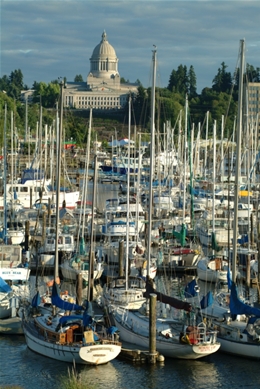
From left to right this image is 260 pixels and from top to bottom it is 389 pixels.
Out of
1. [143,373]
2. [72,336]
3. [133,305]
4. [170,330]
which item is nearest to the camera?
[143,373]

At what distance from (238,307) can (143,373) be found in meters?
3.74

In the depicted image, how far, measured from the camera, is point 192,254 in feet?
143

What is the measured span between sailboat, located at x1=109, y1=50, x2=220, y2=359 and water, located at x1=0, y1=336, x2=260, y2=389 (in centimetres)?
53

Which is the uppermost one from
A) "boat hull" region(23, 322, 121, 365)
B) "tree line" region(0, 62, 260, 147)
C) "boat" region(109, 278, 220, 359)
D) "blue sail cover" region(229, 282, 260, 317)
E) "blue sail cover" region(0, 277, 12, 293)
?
"tree line" region(0, 62, 260, 147)

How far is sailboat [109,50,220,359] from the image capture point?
2911 cm

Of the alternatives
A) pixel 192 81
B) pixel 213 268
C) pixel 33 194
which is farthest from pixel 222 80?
pixel 213 268

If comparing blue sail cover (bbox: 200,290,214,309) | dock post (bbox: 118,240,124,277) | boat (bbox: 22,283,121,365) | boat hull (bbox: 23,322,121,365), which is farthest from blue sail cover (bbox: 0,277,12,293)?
blue sail cover (bbox: 200,290,214,309)

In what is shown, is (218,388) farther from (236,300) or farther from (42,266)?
(42,266)

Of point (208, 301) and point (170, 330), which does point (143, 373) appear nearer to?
point (170, 330)

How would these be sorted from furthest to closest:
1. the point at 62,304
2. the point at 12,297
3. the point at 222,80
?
the point at 222,80 → the point at 12,297 → the point at 62,304

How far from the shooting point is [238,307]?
2967 centimetres

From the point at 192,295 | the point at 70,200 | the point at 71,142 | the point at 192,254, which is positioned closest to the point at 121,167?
the point at 71,142

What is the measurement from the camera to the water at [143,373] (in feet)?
92.1

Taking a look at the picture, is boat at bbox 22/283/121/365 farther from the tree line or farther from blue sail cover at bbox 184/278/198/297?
the tree line
